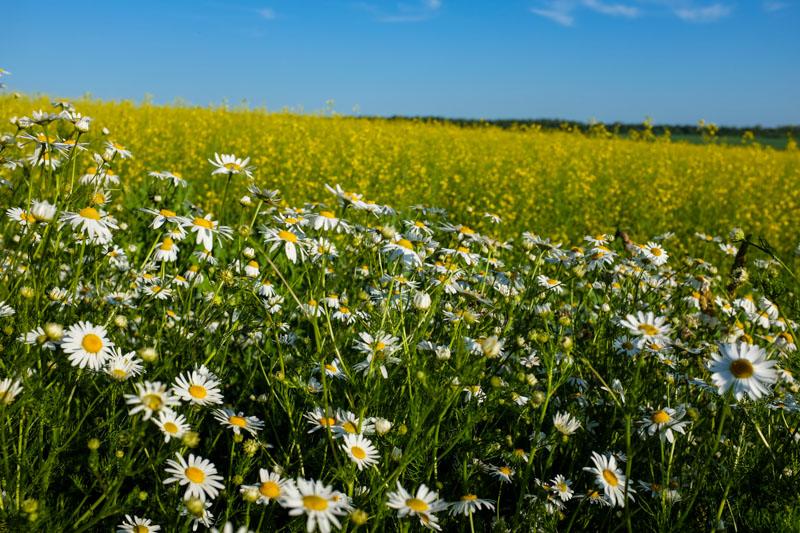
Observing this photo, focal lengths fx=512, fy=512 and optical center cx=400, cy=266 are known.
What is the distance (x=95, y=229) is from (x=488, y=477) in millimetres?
1553

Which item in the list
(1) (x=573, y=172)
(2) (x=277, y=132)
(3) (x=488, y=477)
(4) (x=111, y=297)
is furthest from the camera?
(2) (x=277, y=132)

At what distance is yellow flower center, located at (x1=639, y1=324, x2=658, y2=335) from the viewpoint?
4.79ft

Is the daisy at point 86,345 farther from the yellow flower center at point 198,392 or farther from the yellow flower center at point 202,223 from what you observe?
the yellow flower center at point 202,223

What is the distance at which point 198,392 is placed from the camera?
1.40m

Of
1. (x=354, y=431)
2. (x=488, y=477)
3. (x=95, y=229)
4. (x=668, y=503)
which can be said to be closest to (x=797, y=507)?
(x=668, y=503)

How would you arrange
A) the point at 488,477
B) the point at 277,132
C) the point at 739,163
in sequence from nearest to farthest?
the point at 488,477, the point at 277,132, the point at 739,163

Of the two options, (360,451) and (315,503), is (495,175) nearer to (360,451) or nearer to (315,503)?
(360,451)

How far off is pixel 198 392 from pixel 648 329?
1277 millimetres

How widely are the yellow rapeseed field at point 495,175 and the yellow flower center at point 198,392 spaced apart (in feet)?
12.0

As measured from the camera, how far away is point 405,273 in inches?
90.4

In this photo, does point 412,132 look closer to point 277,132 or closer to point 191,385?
point 277,132

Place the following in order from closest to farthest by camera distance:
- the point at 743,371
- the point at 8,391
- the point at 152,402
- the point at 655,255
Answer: the point at 152,402, the point at 8,391, the point at 743,371, the point at 655,255

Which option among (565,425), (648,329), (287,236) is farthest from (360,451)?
(648,329)

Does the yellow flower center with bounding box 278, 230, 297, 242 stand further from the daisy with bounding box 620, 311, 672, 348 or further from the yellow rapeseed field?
the yellow rapeseed field
